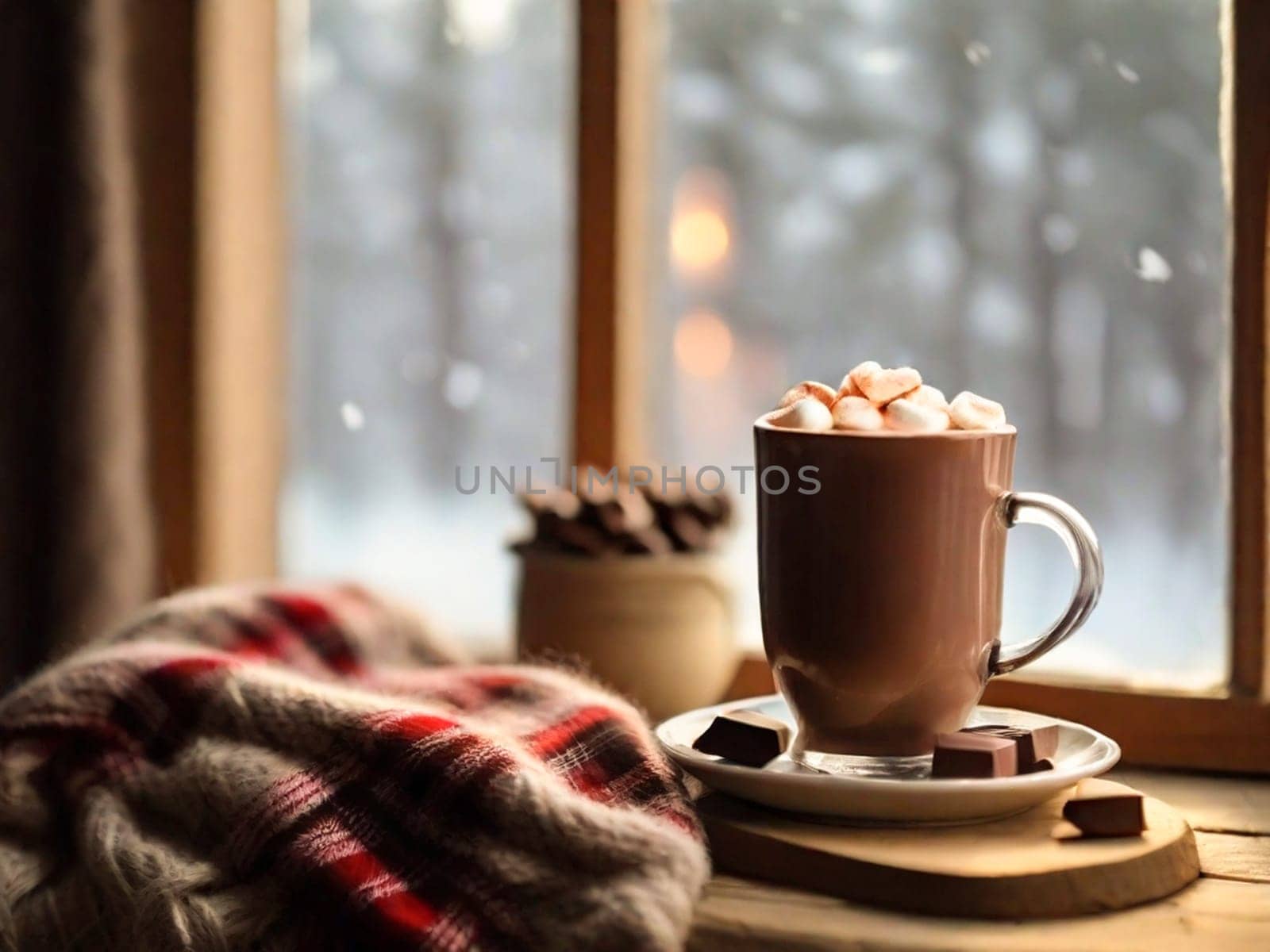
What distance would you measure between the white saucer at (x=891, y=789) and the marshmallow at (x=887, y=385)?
0.73 ft

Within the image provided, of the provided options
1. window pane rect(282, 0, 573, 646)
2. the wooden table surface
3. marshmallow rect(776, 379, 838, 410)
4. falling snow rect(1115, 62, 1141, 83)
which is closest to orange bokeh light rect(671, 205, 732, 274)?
window pane rect(282, 0, 573, 646)

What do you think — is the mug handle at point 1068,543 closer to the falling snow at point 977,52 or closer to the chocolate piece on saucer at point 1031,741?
the chocolate piece on saucer at point 1031,741

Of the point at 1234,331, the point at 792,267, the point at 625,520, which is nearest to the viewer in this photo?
the point at 1234,331

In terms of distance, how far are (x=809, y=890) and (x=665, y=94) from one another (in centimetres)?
82

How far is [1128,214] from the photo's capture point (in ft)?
3.60

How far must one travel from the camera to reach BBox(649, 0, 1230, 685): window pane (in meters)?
1.09

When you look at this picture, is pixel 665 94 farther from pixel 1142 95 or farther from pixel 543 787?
pixel 543 787

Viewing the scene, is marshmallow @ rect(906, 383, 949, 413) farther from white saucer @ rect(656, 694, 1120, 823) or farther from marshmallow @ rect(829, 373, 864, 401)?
white saucer @ rect(656, 694, 1120, 823)

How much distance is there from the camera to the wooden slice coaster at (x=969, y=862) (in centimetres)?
70

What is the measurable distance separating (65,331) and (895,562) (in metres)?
0.89

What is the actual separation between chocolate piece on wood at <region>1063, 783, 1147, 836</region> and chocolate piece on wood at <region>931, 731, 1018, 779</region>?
45mm

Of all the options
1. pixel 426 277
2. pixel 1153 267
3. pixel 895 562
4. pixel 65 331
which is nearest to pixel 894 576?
pixel 895 562

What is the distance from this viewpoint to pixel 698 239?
1308 millimetres

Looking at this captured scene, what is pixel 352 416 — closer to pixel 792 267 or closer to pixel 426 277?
pixel 426 277
